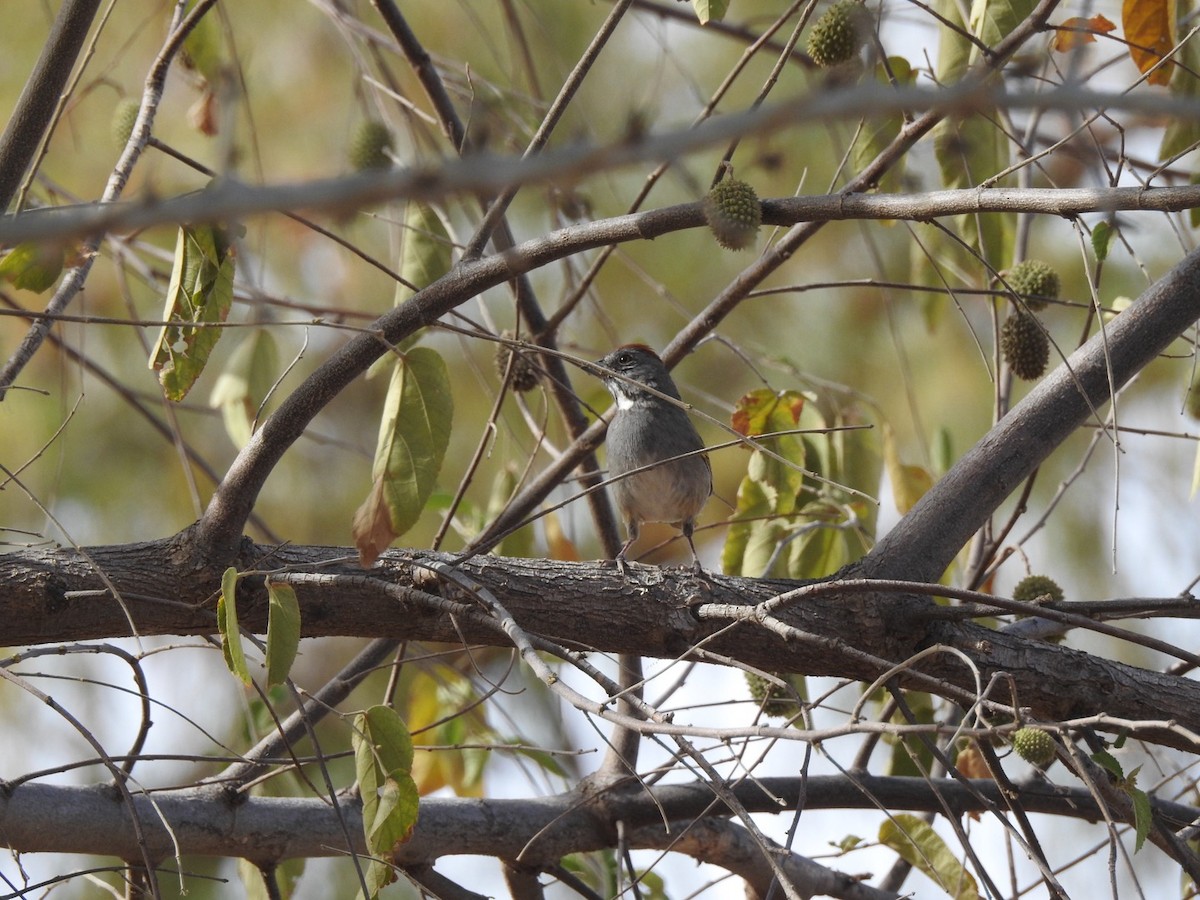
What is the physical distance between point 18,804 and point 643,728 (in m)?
1.74

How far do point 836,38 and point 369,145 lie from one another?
1690 mm

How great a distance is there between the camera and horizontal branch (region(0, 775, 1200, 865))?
8.54 feet

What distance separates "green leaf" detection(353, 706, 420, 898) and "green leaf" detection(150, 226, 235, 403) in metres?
0.85

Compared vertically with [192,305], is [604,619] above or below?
below

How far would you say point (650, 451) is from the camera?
4.48 metres

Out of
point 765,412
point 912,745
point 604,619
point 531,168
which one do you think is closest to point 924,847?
point 912,745

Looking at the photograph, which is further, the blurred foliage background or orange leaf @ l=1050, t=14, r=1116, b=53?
the blurred foliage background

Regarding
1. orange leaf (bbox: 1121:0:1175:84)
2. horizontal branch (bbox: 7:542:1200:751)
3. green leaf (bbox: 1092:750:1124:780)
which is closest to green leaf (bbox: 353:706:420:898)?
horizontal branch (bbox: 7:542:1200:751)

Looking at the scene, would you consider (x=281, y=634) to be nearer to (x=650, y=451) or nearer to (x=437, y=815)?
(x=437, y=815)

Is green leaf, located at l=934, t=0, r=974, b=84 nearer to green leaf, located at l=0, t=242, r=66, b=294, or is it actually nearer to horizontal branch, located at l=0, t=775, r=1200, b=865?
horizontal branch, located at l=0, t=775, r=1200, b=865

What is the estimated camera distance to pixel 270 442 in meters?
2.38

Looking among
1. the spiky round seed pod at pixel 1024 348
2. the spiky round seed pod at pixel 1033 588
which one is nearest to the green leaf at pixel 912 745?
the spiky round seed pod at pixel 1033 588

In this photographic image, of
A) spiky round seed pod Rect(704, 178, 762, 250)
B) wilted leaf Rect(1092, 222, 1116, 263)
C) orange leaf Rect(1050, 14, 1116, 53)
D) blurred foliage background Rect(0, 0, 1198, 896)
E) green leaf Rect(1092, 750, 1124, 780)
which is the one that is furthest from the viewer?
blurred foliage background Rect(0, 0, 1198, 896)

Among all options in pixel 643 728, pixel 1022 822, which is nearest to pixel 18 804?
pixel 643 728
